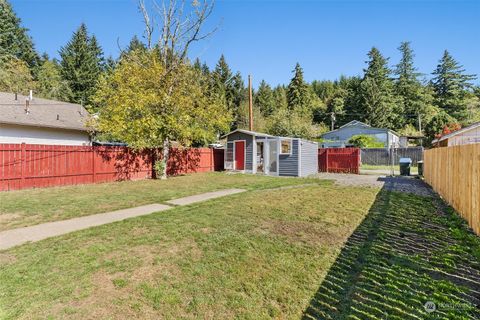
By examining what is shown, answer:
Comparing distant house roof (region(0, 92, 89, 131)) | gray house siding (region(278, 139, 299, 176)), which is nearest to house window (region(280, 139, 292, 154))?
gray house siding (region(278, 139, 299, 176))

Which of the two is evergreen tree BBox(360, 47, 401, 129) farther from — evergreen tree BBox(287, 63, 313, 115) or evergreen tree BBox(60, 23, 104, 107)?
evergreen tree BBox(60, 23, 104, 107)

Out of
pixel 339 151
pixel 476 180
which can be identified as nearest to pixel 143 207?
pixel 476 180

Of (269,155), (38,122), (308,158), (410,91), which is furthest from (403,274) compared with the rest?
(410,91)

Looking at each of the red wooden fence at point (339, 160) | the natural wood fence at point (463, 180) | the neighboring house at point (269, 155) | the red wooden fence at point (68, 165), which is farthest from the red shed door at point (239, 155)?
the natural wood fence at point (463, 180)

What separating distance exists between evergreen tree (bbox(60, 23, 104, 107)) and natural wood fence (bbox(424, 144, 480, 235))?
118ft

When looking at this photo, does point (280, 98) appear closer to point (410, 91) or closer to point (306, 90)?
point (306, 90)

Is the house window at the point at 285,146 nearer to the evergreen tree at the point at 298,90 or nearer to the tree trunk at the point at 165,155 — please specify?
the tree trunk at the point at 165,155

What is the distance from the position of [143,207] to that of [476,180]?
7.09 metres

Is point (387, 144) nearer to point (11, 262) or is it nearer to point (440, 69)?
point (440, 69)

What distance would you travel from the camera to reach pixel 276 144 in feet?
52.8

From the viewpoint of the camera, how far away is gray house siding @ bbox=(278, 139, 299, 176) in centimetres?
1531

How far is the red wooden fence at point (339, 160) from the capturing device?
18.1m

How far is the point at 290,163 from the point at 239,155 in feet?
12.1

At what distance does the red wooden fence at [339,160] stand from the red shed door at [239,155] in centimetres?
587
